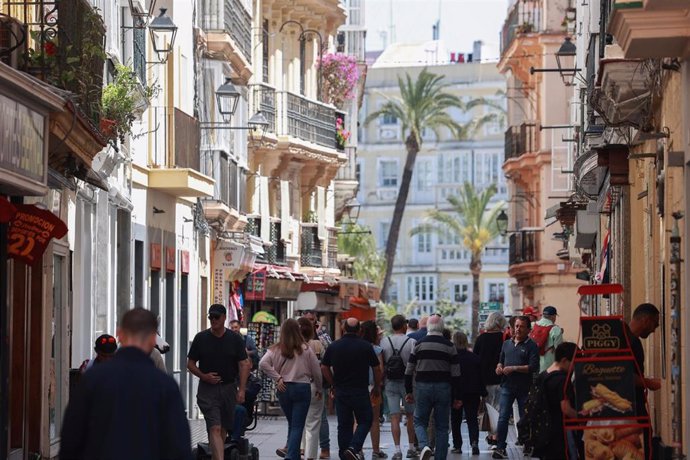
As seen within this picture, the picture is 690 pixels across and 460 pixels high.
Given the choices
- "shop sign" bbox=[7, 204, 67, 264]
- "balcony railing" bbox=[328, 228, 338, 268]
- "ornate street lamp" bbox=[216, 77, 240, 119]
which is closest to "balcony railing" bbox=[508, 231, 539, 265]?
"balcony railing" bbox=[328, 228, 338, 268]

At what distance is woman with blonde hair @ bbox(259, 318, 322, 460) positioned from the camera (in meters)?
20.6

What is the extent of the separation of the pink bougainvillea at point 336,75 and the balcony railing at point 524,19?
6.16 metres

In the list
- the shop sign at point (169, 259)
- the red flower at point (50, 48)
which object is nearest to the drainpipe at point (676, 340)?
the red flower at point (50, 48)

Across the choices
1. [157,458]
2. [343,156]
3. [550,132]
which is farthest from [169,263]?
[550,132]

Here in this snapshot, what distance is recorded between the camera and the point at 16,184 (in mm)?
15984

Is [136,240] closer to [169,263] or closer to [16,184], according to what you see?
[169,263]

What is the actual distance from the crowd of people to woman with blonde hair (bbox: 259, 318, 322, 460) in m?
0.01

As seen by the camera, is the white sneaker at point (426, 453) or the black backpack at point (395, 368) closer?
the white sneaker at point (426, 453)

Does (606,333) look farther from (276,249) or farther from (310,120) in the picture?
(310,120)

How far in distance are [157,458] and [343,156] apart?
41711 mm

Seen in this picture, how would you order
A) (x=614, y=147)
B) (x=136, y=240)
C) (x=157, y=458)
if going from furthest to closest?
1. (x=136, y=240)
2. (x=614, y=147)
3. (x=157, y=458)

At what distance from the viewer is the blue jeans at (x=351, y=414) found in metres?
21.4

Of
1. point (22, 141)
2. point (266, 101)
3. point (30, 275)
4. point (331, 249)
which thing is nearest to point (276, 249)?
point (266, 101)

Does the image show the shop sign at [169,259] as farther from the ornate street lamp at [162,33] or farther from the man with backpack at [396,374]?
the man with backpack at [396,374]
